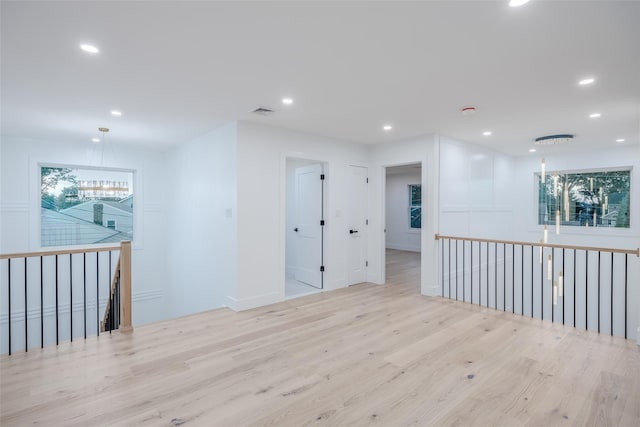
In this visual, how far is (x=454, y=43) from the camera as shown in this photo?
2316 millimetres

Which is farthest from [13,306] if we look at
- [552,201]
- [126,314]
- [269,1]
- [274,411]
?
[552,201]

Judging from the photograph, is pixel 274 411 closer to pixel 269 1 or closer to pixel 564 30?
pixel 269 1

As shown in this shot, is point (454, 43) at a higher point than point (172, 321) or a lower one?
higher

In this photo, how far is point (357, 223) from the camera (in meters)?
5.87

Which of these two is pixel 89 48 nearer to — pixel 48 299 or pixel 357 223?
pixel 357 223

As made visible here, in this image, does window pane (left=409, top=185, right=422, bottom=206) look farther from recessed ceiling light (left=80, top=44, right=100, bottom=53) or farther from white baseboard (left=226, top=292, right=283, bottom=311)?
recessed ceiling light (left=80, top=44, right=100, bottom=53)

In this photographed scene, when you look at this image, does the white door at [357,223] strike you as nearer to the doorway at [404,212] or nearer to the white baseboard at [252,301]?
the white baseboard at [252,301]

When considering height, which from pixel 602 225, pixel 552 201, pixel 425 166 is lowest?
pixel 602 225

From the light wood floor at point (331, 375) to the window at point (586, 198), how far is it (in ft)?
13.8

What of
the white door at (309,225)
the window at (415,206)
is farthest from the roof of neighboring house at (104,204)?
the window at (415,206)

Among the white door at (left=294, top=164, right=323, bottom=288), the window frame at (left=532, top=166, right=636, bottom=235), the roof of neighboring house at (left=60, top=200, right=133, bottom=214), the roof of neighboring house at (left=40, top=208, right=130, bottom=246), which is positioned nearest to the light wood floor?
the white door at (left=294, top=164, right=323, bottom=288)

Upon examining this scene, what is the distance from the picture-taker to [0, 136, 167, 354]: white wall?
514cm

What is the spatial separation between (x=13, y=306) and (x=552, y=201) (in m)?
10.6

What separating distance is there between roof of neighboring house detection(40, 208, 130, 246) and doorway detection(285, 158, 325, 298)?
3.43m
